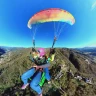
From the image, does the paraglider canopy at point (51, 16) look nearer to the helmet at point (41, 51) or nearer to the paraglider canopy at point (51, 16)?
the paraglider canopy at point (51, 16)

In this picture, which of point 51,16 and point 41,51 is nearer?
point 41,51

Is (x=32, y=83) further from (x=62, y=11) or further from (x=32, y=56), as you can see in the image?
(x=62, y=11)

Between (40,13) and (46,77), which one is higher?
(40,13)

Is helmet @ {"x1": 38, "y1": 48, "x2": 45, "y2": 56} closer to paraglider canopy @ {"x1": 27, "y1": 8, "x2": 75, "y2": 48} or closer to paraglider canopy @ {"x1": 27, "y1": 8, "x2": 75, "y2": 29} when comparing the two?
paraglider canopy @ {"x1": 27, "y1": 8, "x2": 75, "y2": 48}

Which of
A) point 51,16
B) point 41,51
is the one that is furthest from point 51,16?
point 41,51

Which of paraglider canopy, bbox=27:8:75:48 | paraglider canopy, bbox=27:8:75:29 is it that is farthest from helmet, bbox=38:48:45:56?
paraglider canopy, bbox=27:8:75:29

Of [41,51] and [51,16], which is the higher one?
[51,16]

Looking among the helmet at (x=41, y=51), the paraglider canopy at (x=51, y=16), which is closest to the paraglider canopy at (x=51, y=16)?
the paraglider canopy at (x=51, y=16)

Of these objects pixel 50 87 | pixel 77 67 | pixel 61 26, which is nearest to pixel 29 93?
pixel 50 87

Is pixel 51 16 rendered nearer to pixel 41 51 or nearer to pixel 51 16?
pixel 51 16

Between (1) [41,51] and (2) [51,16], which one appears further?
(2) [51,16]

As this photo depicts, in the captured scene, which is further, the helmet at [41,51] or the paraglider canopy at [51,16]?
the paraglider canopy at [51,16]
